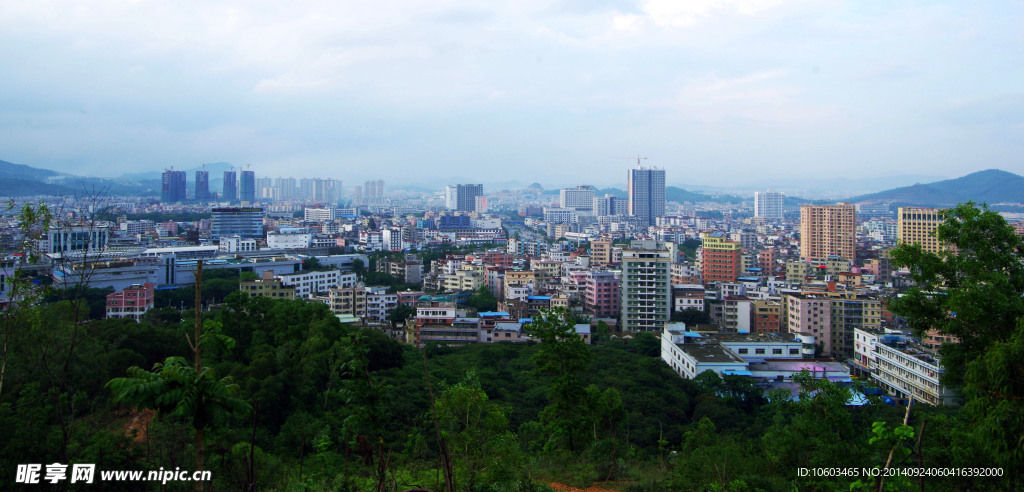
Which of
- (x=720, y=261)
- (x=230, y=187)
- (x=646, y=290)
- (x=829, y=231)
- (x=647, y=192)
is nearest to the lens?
(x=646, y=290)

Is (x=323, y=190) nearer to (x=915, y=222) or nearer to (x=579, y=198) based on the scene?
(x=579, y=198)

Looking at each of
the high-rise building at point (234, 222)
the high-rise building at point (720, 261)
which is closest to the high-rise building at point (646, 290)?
the high-rise building at point (720, 261)

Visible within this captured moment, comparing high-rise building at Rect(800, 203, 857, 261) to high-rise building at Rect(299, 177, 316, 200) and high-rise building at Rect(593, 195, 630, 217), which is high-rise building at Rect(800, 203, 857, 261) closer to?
high-rise building at Rect(593, 195, 630, 217)

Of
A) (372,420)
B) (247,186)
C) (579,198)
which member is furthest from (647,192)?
(372,420)

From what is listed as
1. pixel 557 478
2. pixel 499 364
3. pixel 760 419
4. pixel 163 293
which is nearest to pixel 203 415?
pixel 557 478

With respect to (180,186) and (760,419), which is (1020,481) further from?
(180,186)

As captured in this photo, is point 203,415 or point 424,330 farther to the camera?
point 424,330
